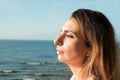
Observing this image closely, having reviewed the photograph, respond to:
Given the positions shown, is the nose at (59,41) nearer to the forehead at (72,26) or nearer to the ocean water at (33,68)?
the forehead at (72,26)

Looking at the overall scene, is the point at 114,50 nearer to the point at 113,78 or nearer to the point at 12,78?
the point at 113,78

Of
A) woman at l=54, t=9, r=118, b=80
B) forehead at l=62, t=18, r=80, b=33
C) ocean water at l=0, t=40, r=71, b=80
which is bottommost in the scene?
ocean water at l=0, t=40, r=71, b=80

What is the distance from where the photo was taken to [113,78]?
9.73 ft

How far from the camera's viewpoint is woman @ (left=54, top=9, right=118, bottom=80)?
290 centimetres

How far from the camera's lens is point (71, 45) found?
2928 mm

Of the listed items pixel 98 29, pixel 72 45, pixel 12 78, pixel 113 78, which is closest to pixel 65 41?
pixel 72 45

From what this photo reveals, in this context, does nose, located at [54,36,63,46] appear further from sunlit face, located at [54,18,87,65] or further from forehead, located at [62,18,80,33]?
forehead, located at [62,18,80,33]

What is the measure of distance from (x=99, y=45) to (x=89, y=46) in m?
0.11

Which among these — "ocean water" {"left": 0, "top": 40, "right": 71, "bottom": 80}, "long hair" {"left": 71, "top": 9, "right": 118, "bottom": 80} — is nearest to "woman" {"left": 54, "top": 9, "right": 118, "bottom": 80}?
"long hair" {"left": 71, "top": 9, "right": 118, "bottom": 80}

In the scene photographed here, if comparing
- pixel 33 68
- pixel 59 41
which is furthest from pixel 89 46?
pixel 33 68

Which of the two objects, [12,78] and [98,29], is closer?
[98,29]

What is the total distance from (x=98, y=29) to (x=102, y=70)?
302mm

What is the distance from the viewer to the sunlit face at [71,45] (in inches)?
115

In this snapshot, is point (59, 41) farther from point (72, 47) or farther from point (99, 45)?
point (99, 45)
